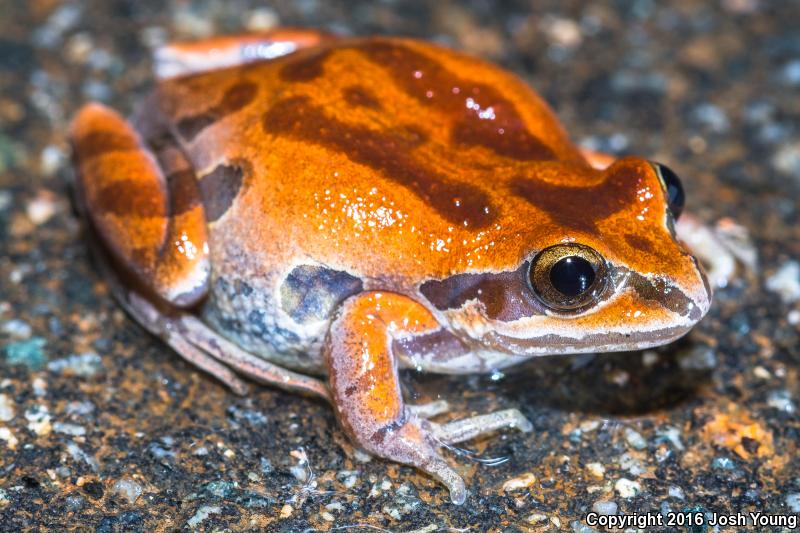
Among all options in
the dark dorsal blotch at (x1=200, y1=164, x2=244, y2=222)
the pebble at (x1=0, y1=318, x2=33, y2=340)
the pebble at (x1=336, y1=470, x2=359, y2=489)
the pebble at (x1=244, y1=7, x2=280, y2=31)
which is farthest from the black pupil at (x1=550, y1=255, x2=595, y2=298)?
the pebble at (x1=244, y1=7, x2=280, y2=31)

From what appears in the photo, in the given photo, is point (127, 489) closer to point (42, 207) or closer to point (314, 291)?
point (314, 291)

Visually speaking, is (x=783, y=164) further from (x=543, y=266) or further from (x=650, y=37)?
(x=543, y=266)

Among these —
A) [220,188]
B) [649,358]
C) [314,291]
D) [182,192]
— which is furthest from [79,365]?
[649,358]

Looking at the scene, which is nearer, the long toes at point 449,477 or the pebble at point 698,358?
the long toes at point 449,477

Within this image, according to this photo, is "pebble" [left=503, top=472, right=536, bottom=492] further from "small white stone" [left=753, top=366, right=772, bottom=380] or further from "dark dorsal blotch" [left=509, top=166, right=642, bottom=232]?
"small white stone" [left=753, top=366, right=772, bottom=380]

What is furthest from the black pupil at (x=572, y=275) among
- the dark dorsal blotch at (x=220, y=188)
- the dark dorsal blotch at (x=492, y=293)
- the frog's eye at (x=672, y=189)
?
the dark dorsal blotch at (x=220, y=188)

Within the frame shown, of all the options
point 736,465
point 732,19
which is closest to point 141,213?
point 736,465

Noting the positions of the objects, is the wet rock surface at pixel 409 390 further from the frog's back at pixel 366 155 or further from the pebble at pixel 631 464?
the frog's back at pixel 366 155
